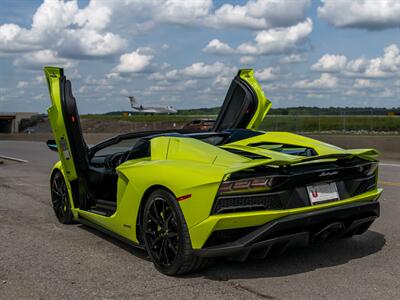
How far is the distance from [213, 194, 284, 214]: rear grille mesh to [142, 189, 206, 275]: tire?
1.25ft

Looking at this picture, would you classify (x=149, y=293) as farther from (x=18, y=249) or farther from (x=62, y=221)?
(x=62, y=221)

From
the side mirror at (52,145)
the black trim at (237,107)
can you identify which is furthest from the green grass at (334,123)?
the side mirror at (52,145)

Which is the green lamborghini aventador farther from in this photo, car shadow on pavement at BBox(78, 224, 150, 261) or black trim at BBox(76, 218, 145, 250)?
car shadow on pavement at BBox(78, 224, 150, 261)

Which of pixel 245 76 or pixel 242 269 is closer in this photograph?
pixel 242 269

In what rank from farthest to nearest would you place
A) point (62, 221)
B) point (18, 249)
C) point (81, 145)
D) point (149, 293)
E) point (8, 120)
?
1. point (8, 120)
2. point (62, 221)
3. point (81, 145)
4. point (18, 249)
5. point (149, 293)

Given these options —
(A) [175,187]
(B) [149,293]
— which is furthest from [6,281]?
(A) [175,187]

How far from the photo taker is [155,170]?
4.75 meters

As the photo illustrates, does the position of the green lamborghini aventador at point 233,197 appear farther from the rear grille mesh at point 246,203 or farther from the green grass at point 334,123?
the green grass at point 334,123

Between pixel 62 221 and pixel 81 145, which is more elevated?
pixel 81 145

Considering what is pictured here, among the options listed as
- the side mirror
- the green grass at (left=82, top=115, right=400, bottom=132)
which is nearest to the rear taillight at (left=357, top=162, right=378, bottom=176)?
the side mirror

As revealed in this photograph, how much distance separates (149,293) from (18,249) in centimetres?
209

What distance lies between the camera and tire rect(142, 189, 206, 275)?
14.4 ft

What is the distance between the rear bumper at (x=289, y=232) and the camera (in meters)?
4.19

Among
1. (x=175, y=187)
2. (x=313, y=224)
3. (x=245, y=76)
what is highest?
(x=245, y=76)
